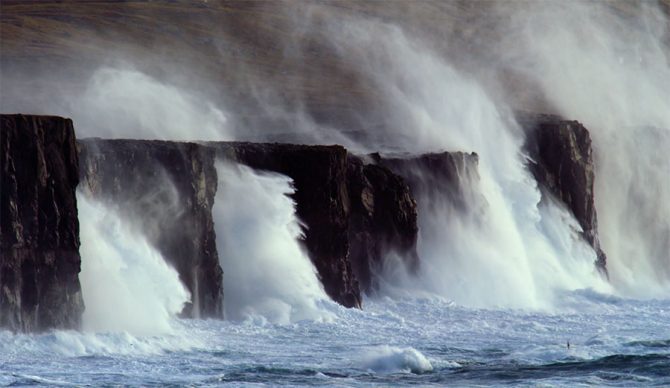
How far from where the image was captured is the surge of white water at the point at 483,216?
54094 millimetres

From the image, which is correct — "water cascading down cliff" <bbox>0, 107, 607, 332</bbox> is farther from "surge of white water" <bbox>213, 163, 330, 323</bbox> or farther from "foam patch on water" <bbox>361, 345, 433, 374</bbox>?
"foam patch on water" <bbox>361, 345, 433, 374</bbox>

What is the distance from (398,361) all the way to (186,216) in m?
6.90

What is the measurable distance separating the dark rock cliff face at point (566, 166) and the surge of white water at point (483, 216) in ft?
1.65

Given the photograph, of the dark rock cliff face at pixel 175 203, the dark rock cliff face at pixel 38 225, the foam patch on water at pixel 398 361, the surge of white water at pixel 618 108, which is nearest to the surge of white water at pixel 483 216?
the surge of white water at pixel 618 108

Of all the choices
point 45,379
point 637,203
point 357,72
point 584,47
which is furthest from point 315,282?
point 357,72

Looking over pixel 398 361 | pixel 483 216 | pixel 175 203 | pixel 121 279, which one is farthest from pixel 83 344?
pixel 483 216

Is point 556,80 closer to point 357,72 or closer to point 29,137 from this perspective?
point 357,72

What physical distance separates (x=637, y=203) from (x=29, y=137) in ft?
111

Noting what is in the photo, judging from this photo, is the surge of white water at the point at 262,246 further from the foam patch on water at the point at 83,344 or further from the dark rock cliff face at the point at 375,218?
the foam patch on water at the point at 83,344

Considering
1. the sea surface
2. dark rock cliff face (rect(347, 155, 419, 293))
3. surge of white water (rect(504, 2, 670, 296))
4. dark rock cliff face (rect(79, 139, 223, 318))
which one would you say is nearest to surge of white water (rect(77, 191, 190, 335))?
dark rock cliff face (rect(79, 139, 223, 318))

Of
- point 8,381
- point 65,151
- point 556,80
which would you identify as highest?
point 556,80

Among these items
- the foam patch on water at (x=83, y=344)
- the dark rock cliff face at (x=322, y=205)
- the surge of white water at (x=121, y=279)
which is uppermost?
the dark rock cliff face at (x=322, y=205)

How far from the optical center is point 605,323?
48.9 meters

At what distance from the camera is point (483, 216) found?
185 feet
